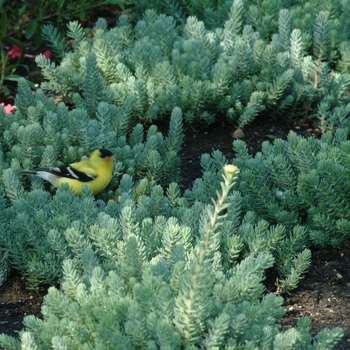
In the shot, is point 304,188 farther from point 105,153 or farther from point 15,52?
point 15,52

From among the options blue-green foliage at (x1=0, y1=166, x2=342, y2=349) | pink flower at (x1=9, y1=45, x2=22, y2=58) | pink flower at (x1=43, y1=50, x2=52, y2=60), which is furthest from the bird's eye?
pink flower at (x1=9, y1=45, x2=22, y2=58)

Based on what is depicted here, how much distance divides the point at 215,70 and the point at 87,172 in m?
1.61

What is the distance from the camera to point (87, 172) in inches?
171

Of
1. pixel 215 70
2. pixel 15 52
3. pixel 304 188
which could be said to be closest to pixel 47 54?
pixel 15 52

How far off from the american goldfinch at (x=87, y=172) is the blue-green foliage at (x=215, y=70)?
2.60ft

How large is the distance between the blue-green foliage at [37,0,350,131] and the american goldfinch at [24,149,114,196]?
31.2 inches

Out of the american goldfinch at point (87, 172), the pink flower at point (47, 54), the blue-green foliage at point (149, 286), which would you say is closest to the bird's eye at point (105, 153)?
the american goldfinch at point (87, 172)

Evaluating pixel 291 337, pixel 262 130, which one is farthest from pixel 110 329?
pixel 262 130

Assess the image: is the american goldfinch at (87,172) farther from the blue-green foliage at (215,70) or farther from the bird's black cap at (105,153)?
the blue-green foliage at (215,70)

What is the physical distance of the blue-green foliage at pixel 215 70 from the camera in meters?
5.40

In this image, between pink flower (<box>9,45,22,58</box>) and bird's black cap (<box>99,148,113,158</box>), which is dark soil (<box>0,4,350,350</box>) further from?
pink flower (<box>9,45,22,58</box>)

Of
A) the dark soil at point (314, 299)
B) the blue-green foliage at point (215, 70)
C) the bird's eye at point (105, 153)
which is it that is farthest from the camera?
the blue-green foliage at point (215, 70)

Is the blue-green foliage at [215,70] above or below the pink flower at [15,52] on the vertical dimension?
above

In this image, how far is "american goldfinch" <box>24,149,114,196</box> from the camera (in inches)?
170
